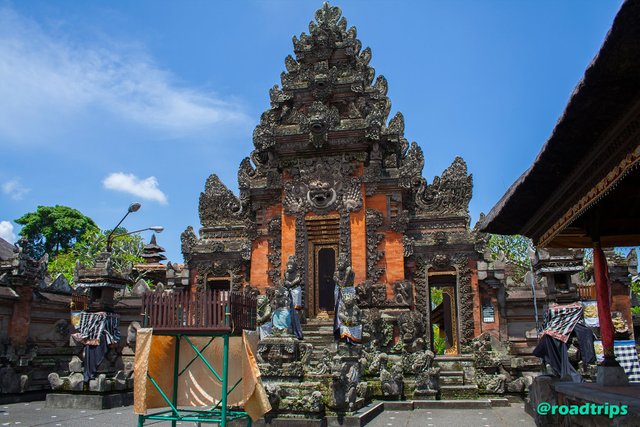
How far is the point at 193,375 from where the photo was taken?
7.83 meters

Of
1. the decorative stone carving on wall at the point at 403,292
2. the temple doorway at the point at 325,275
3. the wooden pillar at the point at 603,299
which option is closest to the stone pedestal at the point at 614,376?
the wooden pillar at the point at 603,299

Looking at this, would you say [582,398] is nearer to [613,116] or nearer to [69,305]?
[613,116]

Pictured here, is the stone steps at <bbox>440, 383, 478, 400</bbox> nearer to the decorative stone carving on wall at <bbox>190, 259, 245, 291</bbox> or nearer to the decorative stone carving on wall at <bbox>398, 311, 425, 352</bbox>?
the decorative stone carving on wall at <bbox>398, 311, 425, 352</bbox>

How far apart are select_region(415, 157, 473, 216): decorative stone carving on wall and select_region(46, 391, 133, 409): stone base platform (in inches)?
431

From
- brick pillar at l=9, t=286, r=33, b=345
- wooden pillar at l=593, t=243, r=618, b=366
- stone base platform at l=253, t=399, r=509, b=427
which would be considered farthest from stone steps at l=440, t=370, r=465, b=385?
brick pillar at l=9, t=286, r=33, b=345

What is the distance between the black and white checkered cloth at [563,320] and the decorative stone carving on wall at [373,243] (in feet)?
24.5

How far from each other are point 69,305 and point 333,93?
11.8 meters

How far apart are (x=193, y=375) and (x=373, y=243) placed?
10.6 meters

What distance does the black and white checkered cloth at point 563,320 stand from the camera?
9.98 m

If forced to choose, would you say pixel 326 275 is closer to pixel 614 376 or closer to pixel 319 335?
pixel 319 335

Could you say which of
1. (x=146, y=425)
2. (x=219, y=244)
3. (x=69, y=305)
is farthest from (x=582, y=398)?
(x=69, y=305)

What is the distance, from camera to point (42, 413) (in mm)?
12562

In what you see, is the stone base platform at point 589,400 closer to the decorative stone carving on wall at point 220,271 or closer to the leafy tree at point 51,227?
the decorative stone carving on wall at point 220,271

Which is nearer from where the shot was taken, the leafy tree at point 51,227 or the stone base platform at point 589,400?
the stone base platform at point 589,400
